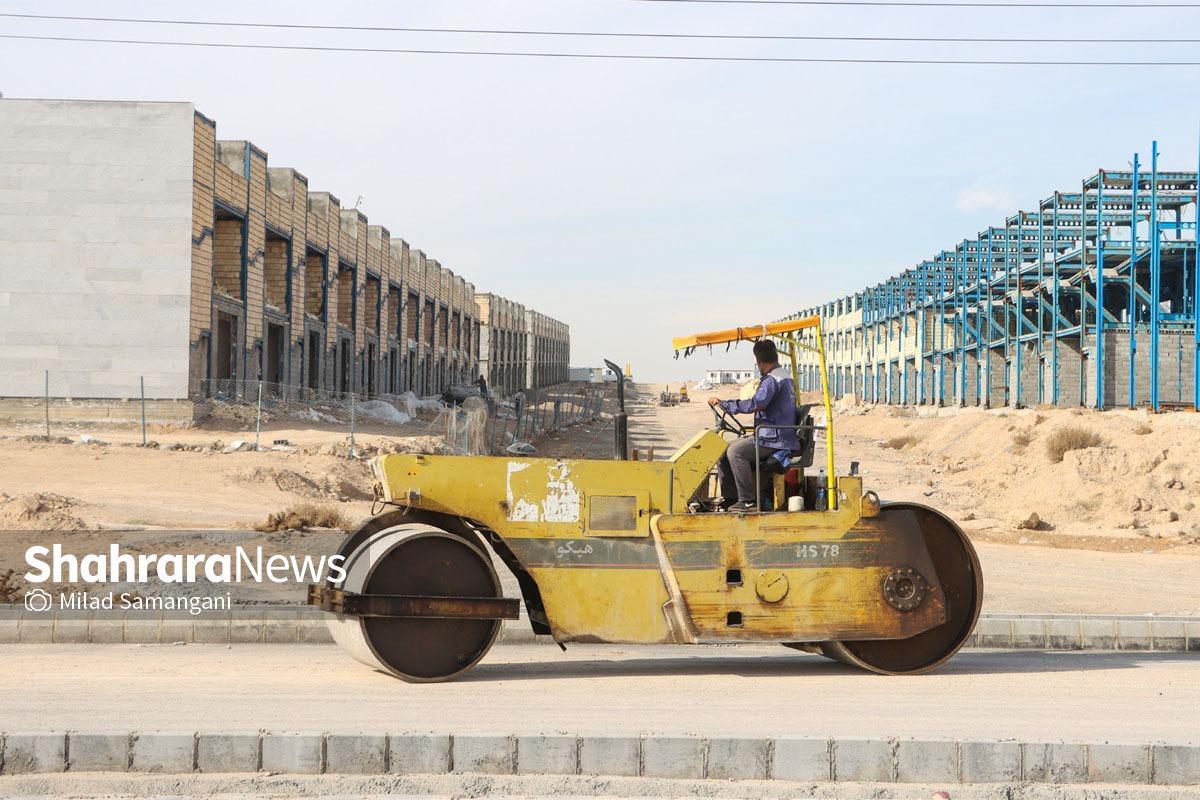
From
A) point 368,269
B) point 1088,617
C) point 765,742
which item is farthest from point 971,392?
point 765,742

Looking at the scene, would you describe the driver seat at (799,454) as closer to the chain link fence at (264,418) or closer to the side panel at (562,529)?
the side panel at (562,529)

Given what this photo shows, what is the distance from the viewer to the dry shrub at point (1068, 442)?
31234 mm

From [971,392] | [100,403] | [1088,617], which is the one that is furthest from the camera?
[971,392]

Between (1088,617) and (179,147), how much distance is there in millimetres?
26403

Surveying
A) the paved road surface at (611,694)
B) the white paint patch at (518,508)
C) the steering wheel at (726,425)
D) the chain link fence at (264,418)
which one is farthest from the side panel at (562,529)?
the chain link fence at (264,418)

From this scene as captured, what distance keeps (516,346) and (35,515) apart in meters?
91.1

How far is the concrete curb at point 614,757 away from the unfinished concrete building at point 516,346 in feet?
215

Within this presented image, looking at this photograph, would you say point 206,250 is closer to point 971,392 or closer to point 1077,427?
point 1077,427

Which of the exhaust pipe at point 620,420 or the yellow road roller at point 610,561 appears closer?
the exhaust pipe at point 620,420

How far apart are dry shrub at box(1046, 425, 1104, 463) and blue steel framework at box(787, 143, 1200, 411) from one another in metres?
6.00

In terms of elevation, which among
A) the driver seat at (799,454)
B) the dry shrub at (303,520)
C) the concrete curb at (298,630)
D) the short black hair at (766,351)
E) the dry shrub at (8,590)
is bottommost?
the concrete curb at (298,630)

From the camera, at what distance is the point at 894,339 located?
267ft

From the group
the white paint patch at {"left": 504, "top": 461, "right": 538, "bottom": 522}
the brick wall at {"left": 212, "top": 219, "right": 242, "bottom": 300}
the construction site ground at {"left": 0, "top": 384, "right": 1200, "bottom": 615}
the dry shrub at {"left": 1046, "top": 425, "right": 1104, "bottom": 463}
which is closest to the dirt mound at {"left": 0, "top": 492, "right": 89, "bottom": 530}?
the construction site ground at {"left": 0, "top": 384, "right": 1200, "bottom": 615}
